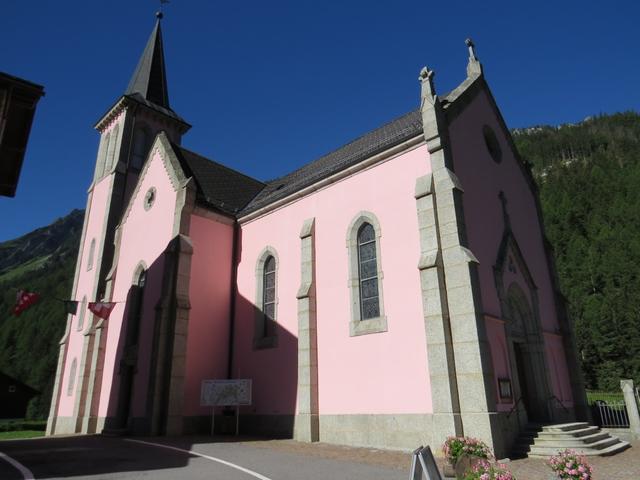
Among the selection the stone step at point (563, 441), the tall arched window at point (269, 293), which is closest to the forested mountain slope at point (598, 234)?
the stone step at point (563, 441)

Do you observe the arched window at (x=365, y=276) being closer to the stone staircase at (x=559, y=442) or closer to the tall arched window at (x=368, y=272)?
the tall arched window at (x=368, y=272)

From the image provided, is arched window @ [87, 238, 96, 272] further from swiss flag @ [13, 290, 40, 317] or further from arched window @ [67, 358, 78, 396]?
swiss flag @ [13, 290, 40, 317]

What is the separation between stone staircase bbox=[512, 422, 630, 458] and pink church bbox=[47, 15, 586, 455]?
20.5 inches

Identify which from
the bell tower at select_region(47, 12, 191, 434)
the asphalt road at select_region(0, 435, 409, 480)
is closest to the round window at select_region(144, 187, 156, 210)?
the bell tower at select_region(47, 12, 191, 434)

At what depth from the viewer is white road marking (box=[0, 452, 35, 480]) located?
819 cm

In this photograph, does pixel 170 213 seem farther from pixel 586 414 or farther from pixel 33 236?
pixel 33 236

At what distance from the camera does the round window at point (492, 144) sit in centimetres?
1787

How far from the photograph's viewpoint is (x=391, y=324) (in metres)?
13.5

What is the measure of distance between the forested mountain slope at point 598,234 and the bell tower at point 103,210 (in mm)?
28623

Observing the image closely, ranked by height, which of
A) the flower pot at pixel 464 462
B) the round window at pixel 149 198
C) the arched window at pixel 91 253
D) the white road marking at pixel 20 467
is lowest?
the white road marking at pixel 20 467

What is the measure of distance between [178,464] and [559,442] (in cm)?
937

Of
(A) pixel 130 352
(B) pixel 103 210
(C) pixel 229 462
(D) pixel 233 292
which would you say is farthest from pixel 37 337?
(C) pixel 229 462

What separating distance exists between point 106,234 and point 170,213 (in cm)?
815

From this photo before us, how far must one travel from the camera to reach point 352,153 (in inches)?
778
